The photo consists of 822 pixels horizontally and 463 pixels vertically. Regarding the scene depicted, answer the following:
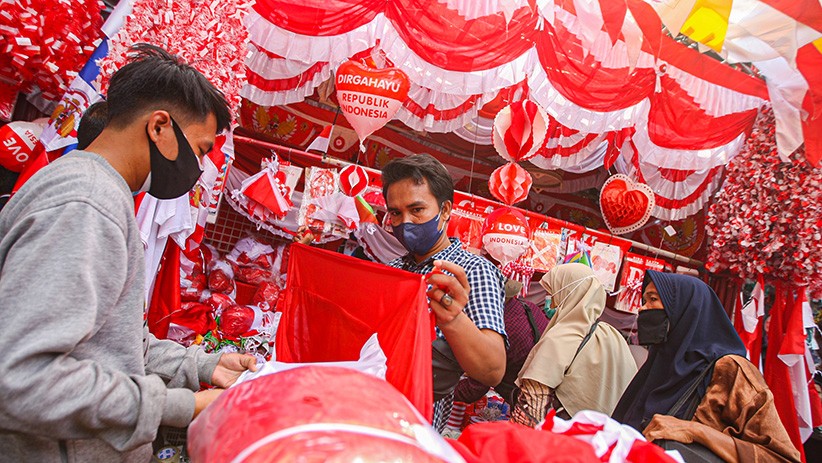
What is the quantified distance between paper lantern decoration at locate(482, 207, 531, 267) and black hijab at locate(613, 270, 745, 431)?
197 centimetres

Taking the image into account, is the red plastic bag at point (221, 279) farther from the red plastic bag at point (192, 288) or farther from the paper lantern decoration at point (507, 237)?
the paper lantern decoration at point (507, 237)

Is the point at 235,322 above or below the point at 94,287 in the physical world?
below

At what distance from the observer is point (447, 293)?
57.6 inches

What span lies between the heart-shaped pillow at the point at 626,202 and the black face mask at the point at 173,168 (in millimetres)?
5118

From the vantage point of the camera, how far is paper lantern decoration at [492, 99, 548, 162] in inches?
161

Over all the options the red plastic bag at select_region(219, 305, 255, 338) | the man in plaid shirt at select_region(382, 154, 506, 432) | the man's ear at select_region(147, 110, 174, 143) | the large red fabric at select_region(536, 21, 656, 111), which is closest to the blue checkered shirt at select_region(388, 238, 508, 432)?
the man in plaid shirt at select_region(382, 154, 506, 432)

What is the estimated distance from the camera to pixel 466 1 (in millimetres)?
3477

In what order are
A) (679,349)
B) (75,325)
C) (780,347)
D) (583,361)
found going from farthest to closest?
(780,347)
(583,361)
(679,349)
(75,325)

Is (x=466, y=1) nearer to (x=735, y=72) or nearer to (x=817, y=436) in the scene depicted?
(x=735, y=72)

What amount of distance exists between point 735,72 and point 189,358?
14.2 ft

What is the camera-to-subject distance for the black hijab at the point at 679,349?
224 cm

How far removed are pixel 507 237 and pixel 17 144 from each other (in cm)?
367

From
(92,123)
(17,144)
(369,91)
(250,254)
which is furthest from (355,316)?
(250,254)

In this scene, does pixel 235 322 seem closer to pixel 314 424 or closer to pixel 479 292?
pixel 479 292
